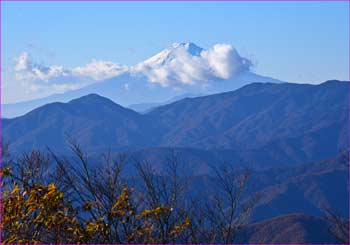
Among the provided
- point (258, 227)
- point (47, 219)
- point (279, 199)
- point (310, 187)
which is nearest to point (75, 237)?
point (47, 219)

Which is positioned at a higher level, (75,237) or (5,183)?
(5,183)

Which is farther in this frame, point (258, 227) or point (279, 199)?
point (279, 199)

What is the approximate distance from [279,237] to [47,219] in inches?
4231

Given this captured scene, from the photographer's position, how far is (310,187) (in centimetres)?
19875

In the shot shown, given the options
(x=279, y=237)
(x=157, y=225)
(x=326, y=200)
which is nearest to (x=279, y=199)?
(x=326, y=200)

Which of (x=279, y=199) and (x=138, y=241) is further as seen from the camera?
(x=279, y=199)

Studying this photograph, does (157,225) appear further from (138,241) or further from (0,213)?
(0,213)

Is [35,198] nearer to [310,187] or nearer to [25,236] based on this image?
[25,236]

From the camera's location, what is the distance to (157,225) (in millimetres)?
8047

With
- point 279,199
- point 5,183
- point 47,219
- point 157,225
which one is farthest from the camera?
point 279,199

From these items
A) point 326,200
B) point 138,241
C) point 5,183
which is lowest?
point 326,200

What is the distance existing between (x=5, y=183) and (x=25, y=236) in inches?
31.6

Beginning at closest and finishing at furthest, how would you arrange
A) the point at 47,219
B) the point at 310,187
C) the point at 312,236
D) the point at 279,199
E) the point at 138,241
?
the point at 47,219, the point at 138,241, the point at 312,236, the point at 279,199, the point at 310,187

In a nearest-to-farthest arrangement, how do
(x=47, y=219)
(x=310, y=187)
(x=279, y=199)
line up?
(x=47, y=219), (x=279, y=199), (x=310, y=187)
